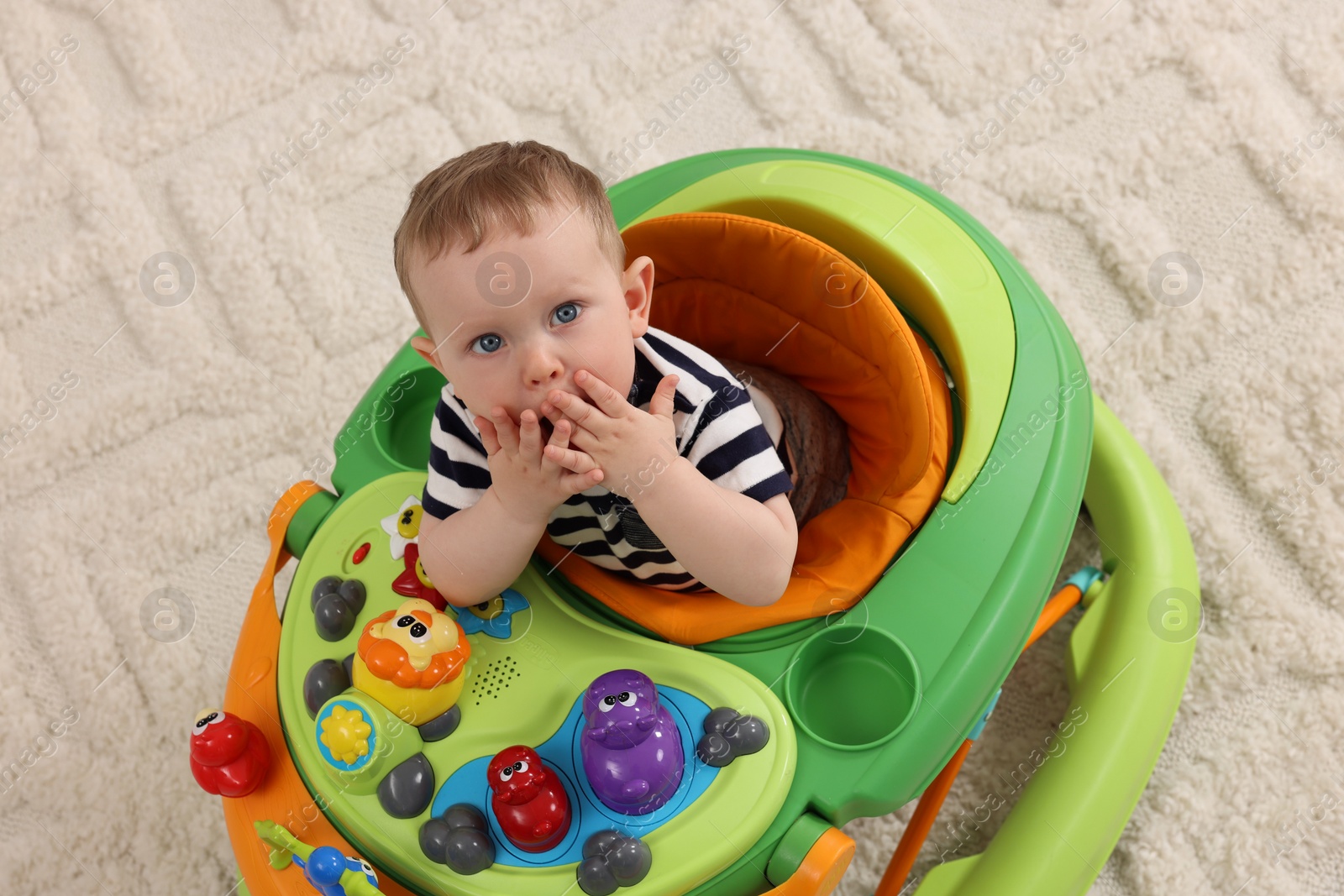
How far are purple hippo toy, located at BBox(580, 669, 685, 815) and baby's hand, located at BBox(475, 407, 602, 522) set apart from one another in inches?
4.3

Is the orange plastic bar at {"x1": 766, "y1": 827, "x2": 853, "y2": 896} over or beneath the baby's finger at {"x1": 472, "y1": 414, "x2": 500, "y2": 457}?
beneath

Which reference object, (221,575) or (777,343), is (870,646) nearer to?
(777,343)

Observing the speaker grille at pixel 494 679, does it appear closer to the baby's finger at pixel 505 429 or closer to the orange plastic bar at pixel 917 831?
the baby's finger at pixel 505 429

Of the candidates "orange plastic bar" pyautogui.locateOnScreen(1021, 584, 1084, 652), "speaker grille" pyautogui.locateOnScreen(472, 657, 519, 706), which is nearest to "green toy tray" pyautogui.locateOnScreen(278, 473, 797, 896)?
"speaker grille" pyautogui.locateOnScreen(472, 657, 519, 706)

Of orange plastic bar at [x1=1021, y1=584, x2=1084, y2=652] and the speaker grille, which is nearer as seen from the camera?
the speaker grille

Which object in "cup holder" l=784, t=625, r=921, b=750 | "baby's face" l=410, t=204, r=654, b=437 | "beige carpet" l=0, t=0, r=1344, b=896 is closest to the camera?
"baby's face" l=410, t=204, r=654, b=437

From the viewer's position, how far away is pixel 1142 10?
1099 mm

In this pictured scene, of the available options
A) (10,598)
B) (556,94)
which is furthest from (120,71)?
(10,598)

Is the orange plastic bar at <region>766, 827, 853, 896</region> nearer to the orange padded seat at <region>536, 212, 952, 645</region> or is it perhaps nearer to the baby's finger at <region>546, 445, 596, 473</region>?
the orange padded seat at <region>536, 212, 952, 645</region>

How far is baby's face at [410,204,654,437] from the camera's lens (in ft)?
1.64

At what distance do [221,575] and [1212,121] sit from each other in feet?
3.70

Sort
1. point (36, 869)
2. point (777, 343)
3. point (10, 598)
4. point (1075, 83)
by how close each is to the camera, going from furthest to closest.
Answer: point (1075, 83), point (10, 598), point (36, 869), point (777, 343)

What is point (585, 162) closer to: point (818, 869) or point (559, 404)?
point (559, 404)

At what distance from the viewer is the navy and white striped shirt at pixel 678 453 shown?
0.59 m
